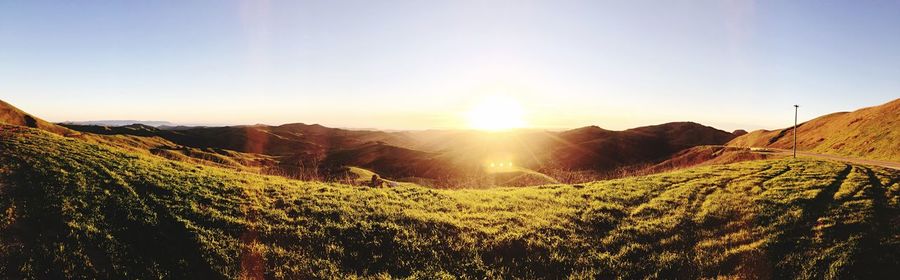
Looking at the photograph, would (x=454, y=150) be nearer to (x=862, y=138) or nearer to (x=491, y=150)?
(x=491, y=150)

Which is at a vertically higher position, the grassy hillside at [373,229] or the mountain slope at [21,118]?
the mountain slope at [21,118]

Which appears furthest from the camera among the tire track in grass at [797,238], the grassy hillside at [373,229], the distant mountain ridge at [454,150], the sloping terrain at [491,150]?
the sloping terrain at [491,150]

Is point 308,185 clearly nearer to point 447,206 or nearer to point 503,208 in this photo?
point 447,206

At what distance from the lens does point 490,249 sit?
12258mm

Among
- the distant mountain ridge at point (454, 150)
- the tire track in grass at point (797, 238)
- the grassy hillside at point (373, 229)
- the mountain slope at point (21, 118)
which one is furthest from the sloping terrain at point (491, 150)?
the tire track in grass at point (797, 238)

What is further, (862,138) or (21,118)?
(21,118)

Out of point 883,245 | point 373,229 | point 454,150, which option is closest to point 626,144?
point 454,150

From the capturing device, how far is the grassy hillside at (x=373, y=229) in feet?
32.8

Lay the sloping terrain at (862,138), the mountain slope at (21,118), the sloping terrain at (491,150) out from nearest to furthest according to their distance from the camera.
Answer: the sloping terrain at (862,138) < the mountain slope at (21,118) < the sloping terrain at (491,150)

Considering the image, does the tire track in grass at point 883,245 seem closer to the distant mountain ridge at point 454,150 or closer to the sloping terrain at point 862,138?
the sloping terrain at point 862,138

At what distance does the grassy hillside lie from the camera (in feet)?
32.8

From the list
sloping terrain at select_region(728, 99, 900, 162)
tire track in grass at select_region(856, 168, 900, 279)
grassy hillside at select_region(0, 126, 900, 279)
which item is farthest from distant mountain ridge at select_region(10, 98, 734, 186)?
tire track in grass at select_region(856, 168, 900, 279)

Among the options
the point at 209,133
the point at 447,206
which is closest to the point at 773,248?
the point at 447,206

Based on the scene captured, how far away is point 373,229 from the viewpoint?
13078mm
